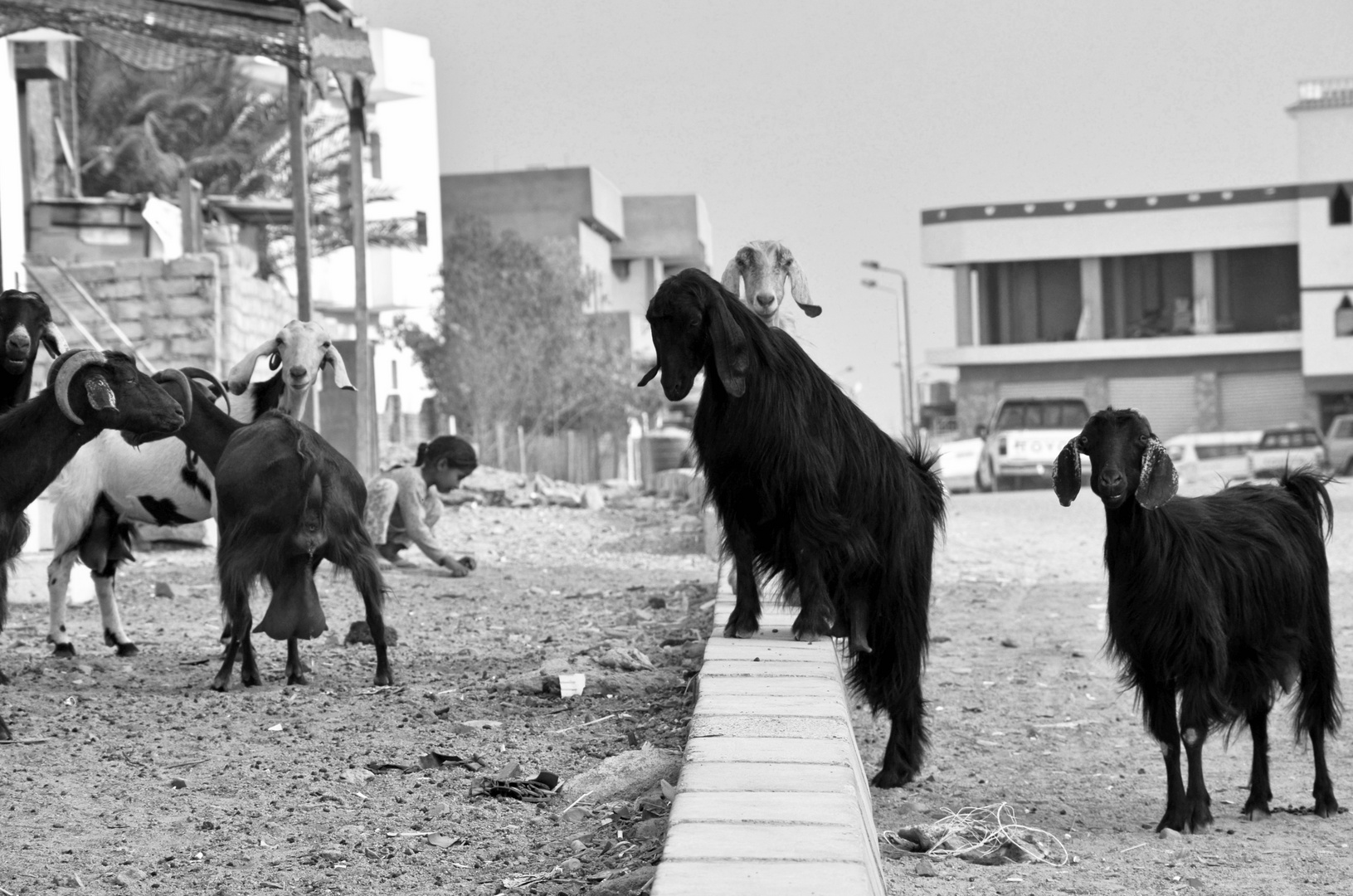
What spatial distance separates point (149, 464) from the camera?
26.1 ft

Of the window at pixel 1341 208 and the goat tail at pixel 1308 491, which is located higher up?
A: the window at pixel 1341 208

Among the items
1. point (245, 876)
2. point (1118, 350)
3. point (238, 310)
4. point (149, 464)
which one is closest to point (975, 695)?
point (149, 464)

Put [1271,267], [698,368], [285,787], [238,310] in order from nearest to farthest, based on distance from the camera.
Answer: [285,787] → [698,368] → [238,310] → [1271,267]

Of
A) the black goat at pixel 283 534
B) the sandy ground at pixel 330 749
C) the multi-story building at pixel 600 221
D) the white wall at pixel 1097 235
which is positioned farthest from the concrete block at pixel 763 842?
the white wall at pixel 1097 235

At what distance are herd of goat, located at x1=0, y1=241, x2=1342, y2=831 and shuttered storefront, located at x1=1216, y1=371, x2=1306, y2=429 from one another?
48.7 meters

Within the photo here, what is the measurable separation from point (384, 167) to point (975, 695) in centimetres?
3764

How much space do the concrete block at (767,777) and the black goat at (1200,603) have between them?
1.95 metres

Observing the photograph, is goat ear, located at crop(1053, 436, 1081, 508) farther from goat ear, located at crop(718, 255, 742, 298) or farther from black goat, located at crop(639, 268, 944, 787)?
goat ear, located at crop(718, 255, 742, 298)

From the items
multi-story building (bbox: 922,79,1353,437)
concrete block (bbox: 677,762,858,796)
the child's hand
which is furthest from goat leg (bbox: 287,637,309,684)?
multi-story building (bbox: 922,79,1353,437)

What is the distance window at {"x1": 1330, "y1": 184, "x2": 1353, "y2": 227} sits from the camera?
2030 inches

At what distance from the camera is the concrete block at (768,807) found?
3.69 meters

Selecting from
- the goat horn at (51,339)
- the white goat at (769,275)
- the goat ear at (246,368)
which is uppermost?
the white goat at (769,275)

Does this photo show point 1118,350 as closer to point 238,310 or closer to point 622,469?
point 622,469

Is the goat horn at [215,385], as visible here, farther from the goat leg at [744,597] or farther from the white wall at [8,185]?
the white wall at [8,185]
